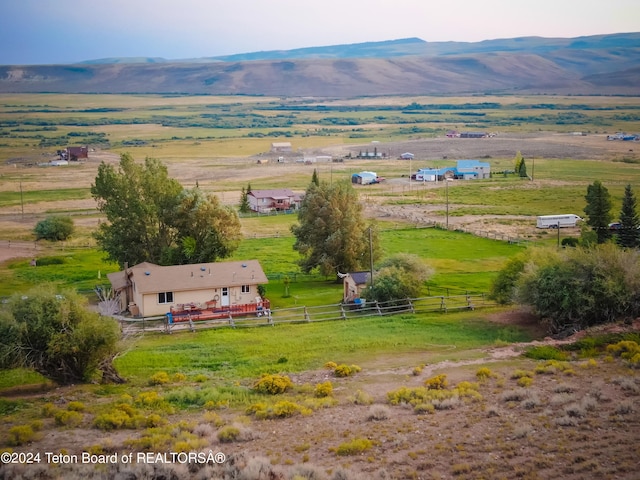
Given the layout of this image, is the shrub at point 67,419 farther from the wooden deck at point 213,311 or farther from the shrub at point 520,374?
the wooden deck at point 213,311

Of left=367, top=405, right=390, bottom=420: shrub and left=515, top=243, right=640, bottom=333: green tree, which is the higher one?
→ left=515, top=243, right=640, bottom=333: green tree

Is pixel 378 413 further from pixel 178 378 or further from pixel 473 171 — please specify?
pixel 473 171

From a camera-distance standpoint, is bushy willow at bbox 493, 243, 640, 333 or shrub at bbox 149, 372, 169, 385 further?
bushy willow at bbox 493, 243, 640, 333

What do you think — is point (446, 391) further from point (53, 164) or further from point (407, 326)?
point (53, 164)

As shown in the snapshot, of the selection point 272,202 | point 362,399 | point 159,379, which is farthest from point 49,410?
point 272,202

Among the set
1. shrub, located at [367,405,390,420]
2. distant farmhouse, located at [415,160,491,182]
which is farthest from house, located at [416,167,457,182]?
shrub, located at [367,405,390,420]

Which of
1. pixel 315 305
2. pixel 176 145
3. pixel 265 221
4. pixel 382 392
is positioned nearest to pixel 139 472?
pixel 382 392

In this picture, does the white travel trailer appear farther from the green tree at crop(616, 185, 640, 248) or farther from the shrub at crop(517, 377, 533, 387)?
the shrub at crop(517, 377, 533, 387)
